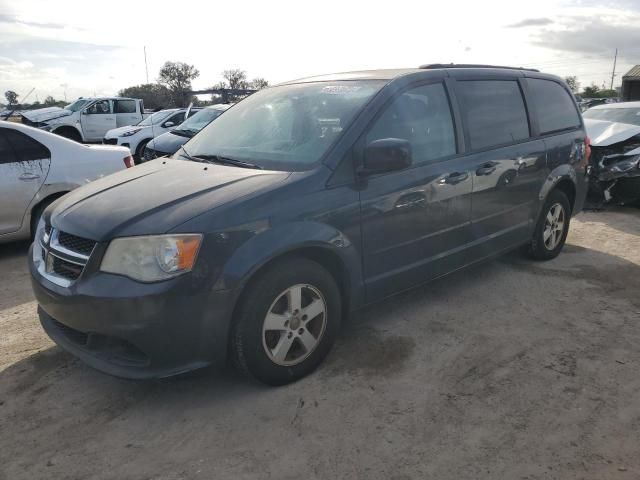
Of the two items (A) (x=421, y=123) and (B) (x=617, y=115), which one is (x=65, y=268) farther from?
(B) (x=617, y=115)

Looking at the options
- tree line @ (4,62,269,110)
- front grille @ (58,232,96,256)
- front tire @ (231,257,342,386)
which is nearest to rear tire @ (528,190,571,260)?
front tire @ (231,257,342,386)

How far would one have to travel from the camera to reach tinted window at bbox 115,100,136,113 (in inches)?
754

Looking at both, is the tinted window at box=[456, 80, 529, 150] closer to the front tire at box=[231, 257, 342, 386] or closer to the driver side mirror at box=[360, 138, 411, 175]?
the driver side mirror at box=[360, 138, 411, 175]

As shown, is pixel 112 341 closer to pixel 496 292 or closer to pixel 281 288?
pixel 281 288

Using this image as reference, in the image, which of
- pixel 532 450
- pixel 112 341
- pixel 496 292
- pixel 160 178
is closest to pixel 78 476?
pixel 112 341

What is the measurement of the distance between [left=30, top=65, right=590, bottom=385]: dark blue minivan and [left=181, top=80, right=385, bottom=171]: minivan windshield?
0.01m

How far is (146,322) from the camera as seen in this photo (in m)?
2.63

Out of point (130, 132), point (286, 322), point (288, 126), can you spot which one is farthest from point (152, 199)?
point (130, 132)

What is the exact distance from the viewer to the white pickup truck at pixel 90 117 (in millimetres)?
17969

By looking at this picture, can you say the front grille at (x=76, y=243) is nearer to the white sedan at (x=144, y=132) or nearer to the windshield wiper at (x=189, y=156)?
the windshield wiper at (x=189, y=156)

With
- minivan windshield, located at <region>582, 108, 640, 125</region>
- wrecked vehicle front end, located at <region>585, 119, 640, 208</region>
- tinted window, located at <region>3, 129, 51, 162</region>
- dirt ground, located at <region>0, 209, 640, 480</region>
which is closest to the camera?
dirt ground, located at <region>0, 209, 640, 480</region>

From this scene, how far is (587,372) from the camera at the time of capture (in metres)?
3.26

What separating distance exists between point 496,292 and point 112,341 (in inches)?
122

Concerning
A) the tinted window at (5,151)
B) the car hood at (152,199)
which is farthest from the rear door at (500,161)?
the tinted window at (5,151)
